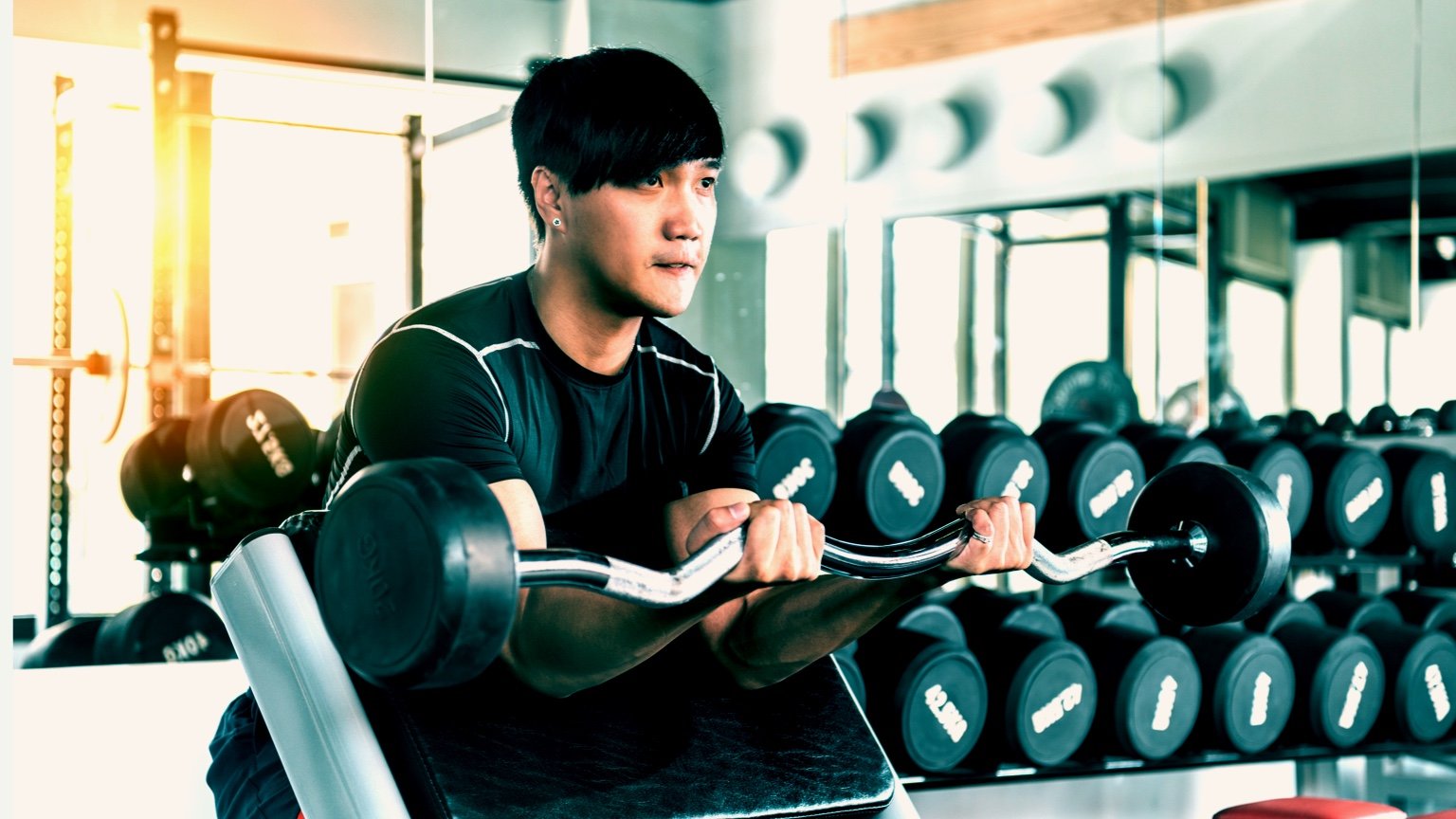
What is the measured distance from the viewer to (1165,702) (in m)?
2.74

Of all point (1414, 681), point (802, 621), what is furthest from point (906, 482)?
point (802, 621)

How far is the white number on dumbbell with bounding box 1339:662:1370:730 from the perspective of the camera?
2.96 m

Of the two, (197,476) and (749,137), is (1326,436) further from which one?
(197,476)

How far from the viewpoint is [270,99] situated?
3.73 meters

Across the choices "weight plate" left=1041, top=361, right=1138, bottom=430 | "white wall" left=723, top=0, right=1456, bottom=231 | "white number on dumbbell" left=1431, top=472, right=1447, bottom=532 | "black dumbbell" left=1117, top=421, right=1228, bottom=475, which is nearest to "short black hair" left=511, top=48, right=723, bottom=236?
"black dumbbell" left=1117, top=421, right=1228, bottom=475

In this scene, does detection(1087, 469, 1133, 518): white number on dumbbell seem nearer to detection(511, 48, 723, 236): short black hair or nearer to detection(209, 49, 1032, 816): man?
detection(209, 49, 1032, 816): man

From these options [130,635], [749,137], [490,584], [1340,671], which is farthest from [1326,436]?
[490,584]

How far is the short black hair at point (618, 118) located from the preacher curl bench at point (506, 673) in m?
0.42

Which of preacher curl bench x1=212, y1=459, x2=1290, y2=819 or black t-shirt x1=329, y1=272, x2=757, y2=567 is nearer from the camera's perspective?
preacher curl bench x1=212, y1=459, x2=1290, y2=819

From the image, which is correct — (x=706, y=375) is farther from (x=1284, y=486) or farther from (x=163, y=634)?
(x=1284, y=486)

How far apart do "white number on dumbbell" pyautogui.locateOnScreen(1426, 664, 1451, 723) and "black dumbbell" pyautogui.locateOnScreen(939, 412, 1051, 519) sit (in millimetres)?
1032

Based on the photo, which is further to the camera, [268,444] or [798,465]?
[268,444]

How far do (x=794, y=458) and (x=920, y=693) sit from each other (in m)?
0.48

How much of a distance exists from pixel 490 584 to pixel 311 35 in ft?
10.1
